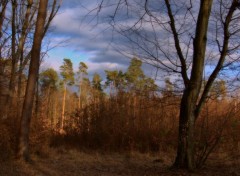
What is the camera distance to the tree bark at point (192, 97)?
9.85m

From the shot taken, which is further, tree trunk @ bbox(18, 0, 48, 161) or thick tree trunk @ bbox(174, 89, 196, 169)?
tree trunk @ bbox(18, 0, 48, 161)

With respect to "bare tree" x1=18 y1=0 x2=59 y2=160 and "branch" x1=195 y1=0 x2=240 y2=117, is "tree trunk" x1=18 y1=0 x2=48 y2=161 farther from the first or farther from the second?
"branch" x1=195 y1=0 x2=240 y2=117

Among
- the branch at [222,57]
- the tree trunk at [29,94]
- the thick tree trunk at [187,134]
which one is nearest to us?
the thick tree trunk at [187,134]

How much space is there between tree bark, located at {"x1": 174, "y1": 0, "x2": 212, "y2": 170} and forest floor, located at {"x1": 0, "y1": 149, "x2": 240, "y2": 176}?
382 mm

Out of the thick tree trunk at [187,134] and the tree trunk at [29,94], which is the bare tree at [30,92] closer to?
the tree trunk at [29,94]

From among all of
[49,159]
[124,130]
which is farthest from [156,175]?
[124,130]

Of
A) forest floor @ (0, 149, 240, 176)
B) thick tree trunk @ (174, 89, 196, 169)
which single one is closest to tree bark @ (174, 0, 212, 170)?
thick tree trunk @ (174, 89, 196, 169)

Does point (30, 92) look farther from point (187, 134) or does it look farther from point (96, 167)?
point (187, 134)

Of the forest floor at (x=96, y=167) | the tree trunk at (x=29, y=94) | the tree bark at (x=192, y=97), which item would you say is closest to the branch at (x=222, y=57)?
the tree bark at (x=192, y=97)

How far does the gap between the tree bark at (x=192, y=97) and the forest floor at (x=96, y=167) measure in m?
0.38

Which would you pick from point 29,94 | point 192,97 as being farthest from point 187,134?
point 29,94

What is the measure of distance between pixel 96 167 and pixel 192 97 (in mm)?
3544

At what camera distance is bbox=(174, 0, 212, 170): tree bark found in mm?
9852

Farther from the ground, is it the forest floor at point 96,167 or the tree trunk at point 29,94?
the tree trunk at point 29,94
